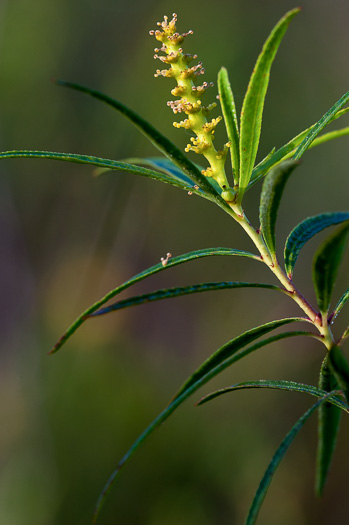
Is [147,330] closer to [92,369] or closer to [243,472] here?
[92,369]

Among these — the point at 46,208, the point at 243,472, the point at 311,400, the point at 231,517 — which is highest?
the point at 46,208

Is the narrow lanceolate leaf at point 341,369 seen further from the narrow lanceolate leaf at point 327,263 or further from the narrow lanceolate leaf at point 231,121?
the narrow lanceolate leaf at point 231,121

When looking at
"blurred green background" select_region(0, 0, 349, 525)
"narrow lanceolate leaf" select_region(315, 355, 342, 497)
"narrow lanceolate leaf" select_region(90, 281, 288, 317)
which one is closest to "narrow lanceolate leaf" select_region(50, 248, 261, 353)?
"narrow lanceolate leaf" select_region(90, 281, 288, 317)

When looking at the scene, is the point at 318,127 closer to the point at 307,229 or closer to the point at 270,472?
the point at 307,229

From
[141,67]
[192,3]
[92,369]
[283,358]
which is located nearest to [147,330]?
[92,369]

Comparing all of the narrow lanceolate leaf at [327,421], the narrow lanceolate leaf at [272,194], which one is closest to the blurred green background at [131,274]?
the narrow lanceolate leaf at [327,421]

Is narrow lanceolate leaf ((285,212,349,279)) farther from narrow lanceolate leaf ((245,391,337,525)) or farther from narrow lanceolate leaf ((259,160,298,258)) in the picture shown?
narrow lanceolate leaf ((245,391,337,525))

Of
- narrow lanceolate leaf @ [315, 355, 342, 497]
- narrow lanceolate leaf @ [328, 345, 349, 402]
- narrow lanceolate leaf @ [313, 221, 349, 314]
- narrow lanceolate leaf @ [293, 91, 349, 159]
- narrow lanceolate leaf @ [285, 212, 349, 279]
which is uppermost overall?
narrow lanceolate leaf @ [293, 91, 349, 159]
